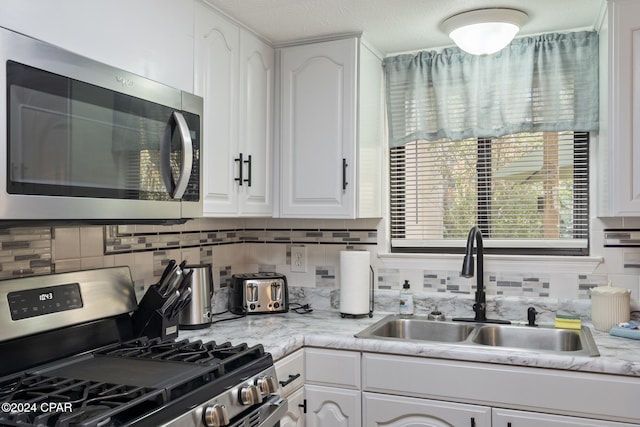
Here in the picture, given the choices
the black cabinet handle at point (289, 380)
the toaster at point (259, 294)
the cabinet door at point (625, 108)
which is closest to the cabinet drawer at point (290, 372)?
the black cabinet handle at point (289, 380)

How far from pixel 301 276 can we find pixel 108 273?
3.82 feet

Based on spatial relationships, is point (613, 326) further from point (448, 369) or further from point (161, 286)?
point (161, 286)

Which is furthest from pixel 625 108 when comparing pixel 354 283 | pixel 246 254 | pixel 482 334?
pixel 246 254

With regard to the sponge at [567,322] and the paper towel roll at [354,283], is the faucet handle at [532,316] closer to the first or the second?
the sponge at [567,322]

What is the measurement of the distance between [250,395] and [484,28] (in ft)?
5.41

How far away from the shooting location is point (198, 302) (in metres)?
2.26

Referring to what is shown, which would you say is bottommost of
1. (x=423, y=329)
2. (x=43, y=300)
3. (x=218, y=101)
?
(x=423, y=329)

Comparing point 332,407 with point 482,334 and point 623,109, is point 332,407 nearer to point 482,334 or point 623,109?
point 482,334

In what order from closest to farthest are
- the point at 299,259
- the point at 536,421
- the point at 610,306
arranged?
the point at 536,421 < the point at 610,306 < the point at 299,259

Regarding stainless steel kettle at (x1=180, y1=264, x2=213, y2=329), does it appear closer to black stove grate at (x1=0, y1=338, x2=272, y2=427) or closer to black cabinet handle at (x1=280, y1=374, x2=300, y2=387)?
black stove grate at (x1=0, y1=338, x2=272, y2=427)

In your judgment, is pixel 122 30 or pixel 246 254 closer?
pixel 122 30

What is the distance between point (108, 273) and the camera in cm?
191

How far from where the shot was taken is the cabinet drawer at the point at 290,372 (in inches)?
78.7

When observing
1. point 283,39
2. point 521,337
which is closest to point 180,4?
point 283,39
